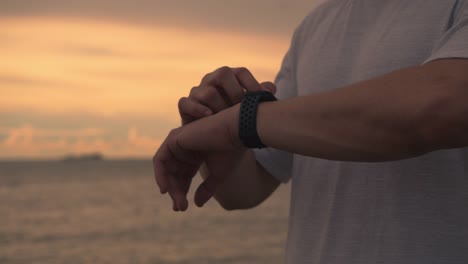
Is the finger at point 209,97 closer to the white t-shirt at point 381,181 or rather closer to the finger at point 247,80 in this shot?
the finger at point 247,80

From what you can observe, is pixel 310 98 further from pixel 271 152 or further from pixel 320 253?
pixel 271 152

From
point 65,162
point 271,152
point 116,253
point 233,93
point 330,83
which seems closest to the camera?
point 233,93

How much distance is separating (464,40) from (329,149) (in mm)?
347

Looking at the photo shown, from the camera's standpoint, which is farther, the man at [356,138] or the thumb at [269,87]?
the thumb at [269,87]

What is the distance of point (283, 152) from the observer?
2.12m

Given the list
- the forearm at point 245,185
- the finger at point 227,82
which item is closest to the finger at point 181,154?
the finger at point 227,82

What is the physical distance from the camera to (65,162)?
129750 millimetres

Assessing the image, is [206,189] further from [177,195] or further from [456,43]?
[456,43]

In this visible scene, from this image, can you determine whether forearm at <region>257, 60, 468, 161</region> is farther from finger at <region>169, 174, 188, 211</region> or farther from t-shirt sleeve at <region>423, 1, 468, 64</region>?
finger at <region>169, 174, 188, 211</region>

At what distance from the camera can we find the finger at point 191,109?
1613 millimetres

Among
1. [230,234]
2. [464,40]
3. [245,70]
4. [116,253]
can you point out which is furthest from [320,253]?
[230,234]

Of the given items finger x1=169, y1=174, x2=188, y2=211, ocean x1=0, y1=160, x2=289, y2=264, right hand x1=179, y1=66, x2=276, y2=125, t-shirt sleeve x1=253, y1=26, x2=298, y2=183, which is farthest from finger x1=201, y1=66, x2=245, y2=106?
ocean x1=0, y1=160, x2=289, y2=264

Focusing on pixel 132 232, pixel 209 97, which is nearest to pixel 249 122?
pixel 209 97

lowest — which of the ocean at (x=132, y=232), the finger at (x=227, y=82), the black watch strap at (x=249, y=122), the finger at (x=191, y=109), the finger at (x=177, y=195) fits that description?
the finger at (x=177, y=195)
